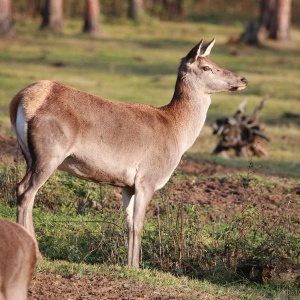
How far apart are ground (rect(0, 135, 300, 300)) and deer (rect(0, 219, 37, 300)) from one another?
1032 millimetres

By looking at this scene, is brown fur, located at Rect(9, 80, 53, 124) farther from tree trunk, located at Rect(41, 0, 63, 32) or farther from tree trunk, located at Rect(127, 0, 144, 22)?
tree trunk, located at Rect(127, 0, 144, 22)

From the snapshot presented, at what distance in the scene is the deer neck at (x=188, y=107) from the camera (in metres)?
9.43

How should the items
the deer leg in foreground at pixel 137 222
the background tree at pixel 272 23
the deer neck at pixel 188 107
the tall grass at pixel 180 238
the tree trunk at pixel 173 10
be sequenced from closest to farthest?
the deer leg in foreground at pixel 137 222
the tall grass at pixel 180 238
the deer neck at pixel 188 107
the background tree at pixel 272 23
the tree trunk at pixel 173 10

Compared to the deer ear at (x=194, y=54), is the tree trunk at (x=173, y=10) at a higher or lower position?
lower

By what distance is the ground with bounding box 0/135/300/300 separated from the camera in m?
7.29

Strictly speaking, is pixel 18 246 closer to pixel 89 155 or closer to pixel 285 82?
pixel 89 155

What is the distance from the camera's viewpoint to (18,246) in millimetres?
6105

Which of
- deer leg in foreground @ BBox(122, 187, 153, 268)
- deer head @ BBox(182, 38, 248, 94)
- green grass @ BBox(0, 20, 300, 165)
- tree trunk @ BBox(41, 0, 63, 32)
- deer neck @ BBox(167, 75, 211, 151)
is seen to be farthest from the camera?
tree trunk @ BBox(41, 0, 63, 32)

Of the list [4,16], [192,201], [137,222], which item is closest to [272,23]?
[4,16]

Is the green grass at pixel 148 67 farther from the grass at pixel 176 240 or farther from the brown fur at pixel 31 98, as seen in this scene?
the brown fur at pixel 31 98

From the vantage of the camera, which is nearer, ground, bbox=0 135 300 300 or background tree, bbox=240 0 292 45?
ground, bbox=0 135 300 300

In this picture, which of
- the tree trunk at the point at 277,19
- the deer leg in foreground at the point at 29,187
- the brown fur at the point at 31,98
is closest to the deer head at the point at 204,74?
the brown fur at the point at 31,98

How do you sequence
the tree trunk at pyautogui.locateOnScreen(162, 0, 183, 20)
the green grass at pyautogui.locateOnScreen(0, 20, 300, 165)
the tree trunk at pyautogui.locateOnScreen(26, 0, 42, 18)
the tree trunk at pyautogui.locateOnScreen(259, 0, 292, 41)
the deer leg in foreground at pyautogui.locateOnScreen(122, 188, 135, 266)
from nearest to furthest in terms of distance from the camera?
the deer leg in foreground at pyautogui.locateOnScreen(122, 188, 135, 266), the green grass at pyautogui.locateOnScreen(0, 20, 300, 165), the tree trunk at pyautogui.locateOnScreen(259, 0, 292, 41), the tree trunk at pyautogui.locateOnScreen(26, 0, 42, 18), the tree trunk at pyautogui.locateOnScreen(162, 0, 183, 20)

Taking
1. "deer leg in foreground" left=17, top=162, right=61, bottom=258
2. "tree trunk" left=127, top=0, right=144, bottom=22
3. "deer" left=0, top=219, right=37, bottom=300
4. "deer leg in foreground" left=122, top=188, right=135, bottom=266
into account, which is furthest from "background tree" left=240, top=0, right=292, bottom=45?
"deer" left=0, top=219, right=37, bottom=300
